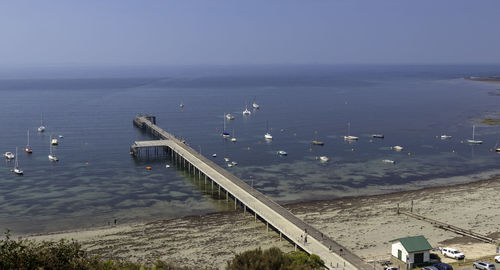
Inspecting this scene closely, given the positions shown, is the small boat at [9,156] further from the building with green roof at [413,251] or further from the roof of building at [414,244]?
the roof of building at [414,244]

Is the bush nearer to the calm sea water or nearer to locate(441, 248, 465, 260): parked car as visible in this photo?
locate(441, 248, 465, 260): parked car

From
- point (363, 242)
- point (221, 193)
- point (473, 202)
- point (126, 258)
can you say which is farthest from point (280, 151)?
point (126, 258)

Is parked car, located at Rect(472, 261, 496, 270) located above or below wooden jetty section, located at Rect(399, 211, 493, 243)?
above

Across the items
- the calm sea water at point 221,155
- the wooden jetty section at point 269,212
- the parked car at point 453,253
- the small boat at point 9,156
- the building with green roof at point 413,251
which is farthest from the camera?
the small boat at point 9,156

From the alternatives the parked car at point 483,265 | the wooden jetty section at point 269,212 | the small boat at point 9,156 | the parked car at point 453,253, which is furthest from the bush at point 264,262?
the small boat at point 9,156

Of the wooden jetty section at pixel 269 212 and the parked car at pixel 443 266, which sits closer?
the parked car at pixel 443 266

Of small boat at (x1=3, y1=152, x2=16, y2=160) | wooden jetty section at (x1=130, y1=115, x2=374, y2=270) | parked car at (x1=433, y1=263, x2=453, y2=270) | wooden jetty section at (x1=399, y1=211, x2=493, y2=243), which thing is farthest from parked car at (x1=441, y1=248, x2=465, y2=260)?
small boat at (x1=3, y1=152, x2=16, y2=160)

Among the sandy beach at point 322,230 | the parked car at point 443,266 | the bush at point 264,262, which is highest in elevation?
the bush at point 264,262
